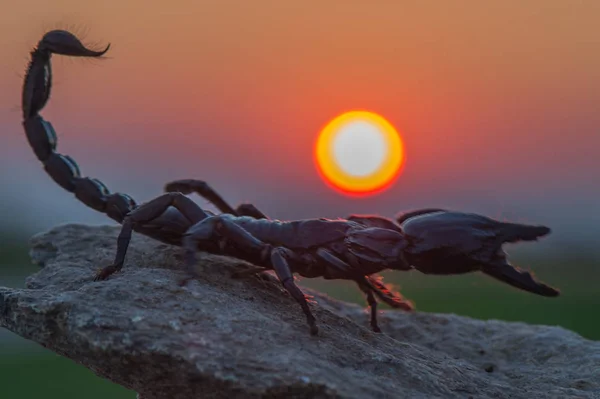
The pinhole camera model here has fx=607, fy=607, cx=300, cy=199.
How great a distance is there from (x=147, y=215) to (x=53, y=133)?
5.46ft

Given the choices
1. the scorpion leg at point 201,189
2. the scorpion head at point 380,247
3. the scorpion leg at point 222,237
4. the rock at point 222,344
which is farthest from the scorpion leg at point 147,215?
the scorpion head at point 380,247

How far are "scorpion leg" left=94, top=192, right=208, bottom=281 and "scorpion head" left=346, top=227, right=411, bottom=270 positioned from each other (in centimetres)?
140

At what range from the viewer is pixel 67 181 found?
596 centimetres

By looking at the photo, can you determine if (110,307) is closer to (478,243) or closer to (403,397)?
(403,397)

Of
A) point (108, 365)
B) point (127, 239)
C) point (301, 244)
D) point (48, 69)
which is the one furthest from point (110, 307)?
point (48, 69)

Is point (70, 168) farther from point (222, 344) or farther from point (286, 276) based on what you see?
point (222, 344)

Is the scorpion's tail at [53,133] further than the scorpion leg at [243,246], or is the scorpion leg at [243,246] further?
the scorpion's tail at [53,133]

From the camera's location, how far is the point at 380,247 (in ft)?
16.2

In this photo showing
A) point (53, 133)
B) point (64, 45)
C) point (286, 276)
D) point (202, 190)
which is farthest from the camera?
point (202, 190)

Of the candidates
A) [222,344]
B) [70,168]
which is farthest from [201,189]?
[222,344]

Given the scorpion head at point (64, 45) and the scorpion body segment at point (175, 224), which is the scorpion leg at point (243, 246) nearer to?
the scorpion body segment at point (175, 224)

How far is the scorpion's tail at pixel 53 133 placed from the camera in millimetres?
5613

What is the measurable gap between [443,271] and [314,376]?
1.80 metres

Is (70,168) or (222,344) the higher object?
(70,168)
